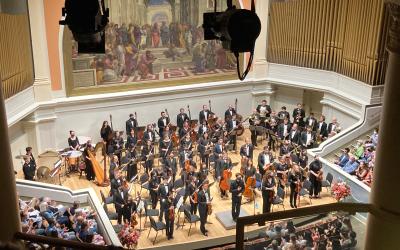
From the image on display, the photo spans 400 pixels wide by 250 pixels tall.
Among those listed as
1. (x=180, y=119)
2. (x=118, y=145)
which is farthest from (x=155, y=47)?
(x=118, y=145)

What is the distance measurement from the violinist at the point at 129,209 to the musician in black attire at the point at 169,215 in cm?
61

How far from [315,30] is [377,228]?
12039mm

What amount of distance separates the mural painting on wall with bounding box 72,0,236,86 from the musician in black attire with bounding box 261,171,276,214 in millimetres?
5545

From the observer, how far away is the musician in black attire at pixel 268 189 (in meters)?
10.2

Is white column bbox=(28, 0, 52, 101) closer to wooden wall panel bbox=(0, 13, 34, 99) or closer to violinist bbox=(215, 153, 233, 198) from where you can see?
wooden wall panel bbox=(0, 13, 34, 99)

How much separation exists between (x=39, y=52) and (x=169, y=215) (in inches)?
234

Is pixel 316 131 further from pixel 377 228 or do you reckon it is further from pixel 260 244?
pixel 377 228

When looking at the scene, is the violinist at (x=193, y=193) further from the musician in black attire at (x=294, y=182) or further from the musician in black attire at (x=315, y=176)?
the musician in black attire at (x=315, y=176)

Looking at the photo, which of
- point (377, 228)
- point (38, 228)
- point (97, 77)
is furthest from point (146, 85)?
point (377, 228)

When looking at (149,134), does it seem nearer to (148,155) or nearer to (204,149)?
(148,155)

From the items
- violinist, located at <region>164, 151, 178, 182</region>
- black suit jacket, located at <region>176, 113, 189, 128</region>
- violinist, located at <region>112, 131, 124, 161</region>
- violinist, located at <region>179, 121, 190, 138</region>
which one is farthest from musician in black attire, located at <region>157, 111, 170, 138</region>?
violinist, located at <region>164, 151, 178, 182</region>

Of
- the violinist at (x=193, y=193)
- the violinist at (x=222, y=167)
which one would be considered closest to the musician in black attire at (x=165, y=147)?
the violinist at (x=222, y=167)

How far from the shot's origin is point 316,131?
43.3ft

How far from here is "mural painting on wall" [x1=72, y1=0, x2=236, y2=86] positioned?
1374 cm
